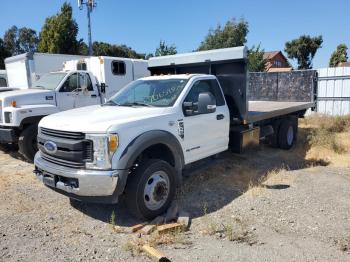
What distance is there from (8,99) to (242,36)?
1323 inches

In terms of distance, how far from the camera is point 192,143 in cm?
540

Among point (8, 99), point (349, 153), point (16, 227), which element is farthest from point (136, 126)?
point (349, 153)

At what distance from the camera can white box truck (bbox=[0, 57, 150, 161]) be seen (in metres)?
7.57

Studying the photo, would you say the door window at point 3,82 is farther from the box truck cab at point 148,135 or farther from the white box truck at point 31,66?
the box truck cab at point 148,135

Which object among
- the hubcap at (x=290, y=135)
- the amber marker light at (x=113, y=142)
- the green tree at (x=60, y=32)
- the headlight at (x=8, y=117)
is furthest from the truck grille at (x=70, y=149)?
the green tree at (x=60, y=32)

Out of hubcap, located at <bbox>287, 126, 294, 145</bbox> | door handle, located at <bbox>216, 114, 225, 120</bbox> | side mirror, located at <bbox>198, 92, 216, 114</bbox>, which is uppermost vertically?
side mirror, located at <bbox>198, 92, 216, 114</bbox>

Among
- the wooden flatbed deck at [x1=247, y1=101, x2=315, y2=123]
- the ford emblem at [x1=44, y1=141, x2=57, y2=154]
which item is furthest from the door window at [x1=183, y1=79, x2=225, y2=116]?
the ford emblem at [x1=44, y1=141, x2=57, y2=154]

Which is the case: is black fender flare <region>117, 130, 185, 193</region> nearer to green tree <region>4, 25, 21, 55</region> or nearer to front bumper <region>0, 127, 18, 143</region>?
front bumper <region>0, 127, 18, 143</region>

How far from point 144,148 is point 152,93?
1.50 m

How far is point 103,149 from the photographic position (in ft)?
13.6

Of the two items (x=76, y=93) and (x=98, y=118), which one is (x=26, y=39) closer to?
(x=76, y=93)

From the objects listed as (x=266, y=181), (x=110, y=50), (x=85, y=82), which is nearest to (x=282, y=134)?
(x=266, y=181)

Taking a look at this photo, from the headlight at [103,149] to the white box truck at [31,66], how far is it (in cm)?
909

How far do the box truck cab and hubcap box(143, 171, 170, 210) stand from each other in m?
0.01
